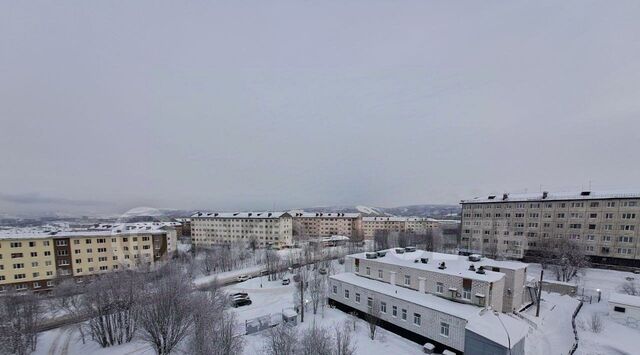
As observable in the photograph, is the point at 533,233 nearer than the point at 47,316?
No

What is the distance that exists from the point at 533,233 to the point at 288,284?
46.2m

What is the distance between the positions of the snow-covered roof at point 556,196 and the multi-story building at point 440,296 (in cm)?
3083

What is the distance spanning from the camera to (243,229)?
7256 cm

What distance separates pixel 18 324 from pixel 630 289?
6058 cm

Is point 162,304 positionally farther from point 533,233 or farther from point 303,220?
point 303,220

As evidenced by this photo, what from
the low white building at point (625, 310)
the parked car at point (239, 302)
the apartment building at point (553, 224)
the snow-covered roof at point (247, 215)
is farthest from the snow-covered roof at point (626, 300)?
the snow-covered roof at point (247, 215)

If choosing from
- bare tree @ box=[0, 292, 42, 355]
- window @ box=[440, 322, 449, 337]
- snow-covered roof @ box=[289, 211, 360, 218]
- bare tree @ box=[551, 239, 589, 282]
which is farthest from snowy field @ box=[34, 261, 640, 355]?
snow-covered roof @ box=[289, 211, 360, 218]

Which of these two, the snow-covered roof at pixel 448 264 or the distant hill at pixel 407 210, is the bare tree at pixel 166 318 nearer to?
the snow-covered roof at pixel 448 264

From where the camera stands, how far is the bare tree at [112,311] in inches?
865

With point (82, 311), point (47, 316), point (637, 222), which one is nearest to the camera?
point (82, 311)

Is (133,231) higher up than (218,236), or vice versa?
(133,231)

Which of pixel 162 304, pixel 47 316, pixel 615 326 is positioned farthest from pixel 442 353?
pixel 47 316

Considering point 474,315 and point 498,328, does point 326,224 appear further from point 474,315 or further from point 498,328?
point 498,328

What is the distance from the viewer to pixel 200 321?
17188 mm
